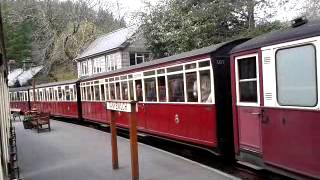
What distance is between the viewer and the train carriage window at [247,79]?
27.9 feet

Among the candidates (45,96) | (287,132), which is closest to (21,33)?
(45,96)

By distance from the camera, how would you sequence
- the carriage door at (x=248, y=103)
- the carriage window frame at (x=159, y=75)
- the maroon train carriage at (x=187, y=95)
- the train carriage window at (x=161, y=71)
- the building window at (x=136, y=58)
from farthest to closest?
the building window at (x=136, y=58) → the train carriage window at (x=161, y=71) → the carriage window frame at (x=159, y=75) → the maroon train carriage at (x=187, y=95) → the carriage door at (x=248, y=103)

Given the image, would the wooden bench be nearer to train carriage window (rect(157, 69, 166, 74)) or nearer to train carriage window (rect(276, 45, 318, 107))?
train carriage window (rect(157, 69, 166, 74))

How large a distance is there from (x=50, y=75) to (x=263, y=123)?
51.0m

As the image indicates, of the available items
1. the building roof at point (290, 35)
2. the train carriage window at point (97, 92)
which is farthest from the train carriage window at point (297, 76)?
the train carriage window at point (97, 92)

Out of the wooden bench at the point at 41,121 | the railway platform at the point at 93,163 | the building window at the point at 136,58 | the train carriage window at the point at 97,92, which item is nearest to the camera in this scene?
the railway platform at the point at 93,163

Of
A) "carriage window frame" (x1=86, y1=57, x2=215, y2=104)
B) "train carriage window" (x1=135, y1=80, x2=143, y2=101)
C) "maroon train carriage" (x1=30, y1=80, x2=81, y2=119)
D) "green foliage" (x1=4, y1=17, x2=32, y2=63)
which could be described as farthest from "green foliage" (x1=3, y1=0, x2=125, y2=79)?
"train carriage window" (x1=135, y1=80, x2=143, y2=101)

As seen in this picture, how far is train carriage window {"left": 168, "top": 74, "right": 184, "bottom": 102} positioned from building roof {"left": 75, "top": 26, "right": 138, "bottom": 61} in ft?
80.7

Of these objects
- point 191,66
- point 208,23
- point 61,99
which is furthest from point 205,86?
point 61,99

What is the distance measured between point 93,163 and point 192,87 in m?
3.09

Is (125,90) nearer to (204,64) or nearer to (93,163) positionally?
(93,163)

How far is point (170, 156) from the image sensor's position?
1110cm

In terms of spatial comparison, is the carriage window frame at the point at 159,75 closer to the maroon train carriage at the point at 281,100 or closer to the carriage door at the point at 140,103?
the carriage door at the point at 140,103

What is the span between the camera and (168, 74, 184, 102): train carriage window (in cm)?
1186
